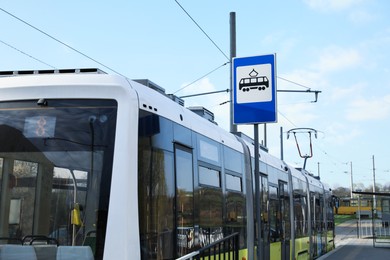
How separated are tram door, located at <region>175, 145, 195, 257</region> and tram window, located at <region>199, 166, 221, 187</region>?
1.60 ft

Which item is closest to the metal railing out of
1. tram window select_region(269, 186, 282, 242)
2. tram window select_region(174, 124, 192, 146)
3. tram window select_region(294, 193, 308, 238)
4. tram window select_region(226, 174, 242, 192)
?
tram window select_region(174, 124, 192, 146)

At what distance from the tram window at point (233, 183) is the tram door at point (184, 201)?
1884 mm

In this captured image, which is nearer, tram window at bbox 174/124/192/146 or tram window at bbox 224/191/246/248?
tram window at bbox 174/124/192/146

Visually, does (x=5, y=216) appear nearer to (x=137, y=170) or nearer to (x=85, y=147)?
(x=85, y=147)

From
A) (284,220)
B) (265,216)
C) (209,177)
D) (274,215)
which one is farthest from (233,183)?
(284,220)

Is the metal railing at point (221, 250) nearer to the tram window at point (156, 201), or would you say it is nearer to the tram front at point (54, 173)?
the tram window at point (156, 201)

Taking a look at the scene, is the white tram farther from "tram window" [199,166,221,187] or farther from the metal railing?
"tram window" [199,166,221,187]

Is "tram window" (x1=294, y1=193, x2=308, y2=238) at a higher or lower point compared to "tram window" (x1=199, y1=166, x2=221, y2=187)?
lower

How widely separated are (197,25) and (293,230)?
6078 millimetres

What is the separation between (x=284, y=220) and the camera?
12.9 m

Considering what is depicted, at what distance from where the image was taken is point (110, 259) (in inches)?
173

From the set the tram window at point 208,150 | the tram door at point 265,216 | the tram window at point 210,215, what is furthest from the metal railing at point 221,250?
the tram door at point 265,216

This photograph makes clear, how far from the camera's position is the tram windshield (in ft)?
15.1

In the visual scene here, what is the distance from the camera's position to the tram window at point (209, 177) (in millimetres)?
6992
